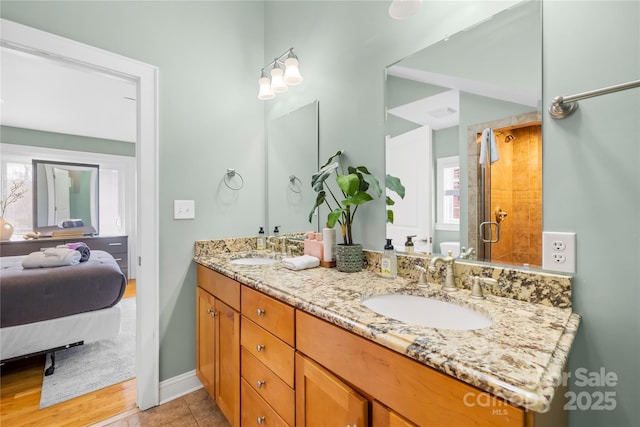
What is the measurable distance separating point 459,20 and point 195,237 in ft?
6.21

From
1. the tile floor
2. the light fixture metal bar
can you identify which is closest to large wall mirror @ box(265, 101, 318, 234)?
the light fixture metal bar

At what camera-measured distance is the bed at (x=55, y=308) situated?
2.08 metres

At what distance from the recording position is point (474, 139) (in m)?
1.14

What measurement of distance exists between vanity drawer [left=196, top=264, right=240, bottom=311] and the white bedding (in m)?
1.19

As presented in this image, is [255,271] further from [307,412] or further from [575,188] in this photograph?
[575,188]

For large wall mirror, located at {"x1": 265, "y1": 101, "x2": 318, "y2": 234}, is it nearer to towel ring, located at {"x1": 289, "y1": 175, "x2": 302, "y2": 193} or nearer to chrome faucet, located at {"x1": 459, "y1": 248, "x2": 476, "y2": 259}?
towel ring, located at {"x1": 289, "y1": 175, "x2": 302, "y2": 193}

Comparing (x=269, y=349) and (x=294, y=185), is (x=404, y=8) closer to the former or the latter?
(x=294, y=185)

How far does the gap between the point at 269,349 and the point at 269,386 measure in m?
0.15

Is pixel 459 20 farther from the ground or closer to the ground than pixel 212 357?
farther from the ground

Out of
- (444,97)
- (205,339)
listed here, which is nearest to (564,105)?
(444,97)

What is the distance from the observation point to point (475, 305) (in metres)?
0.94

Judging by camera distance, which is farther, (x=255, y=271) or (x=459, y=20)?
(x=255, y=271)

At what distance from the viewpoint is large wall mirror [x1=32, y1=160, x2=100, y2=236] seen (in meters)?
4.55

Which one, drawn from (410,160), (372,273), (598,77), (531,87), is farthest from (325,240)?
(598,77)
